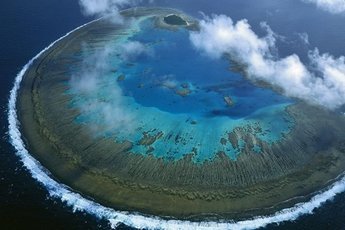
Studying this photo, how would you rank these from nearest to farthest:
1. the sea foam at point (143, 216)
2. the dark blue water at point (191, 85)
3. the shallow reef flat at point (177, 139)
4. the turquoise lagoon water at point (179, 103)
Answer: the sea foam at point (143, 216) → the shallow reef flat at point (177, 139) → the turquoise lagoon water at point (179, 103) → the dark blue water at point (191, 85)

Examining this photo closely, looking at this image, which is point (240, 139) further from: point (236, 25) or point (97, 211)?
point (236, 25)

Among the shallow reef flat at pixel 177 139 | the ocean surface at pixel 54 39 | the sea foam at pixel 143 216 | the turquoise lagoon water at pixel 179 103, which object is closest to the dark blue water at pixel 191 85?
the turquoise lagoon water at pixel 179 103

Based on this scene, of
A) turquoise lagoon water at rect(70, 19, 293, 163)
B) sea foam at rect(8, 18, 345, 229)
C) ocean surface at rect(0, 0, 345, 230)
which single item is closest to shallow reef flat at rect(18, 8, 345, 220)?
turquoise lagoon water at rect(70, 19, 293, 163)

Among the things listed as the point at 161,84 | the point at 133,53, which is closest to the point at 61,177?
the point at 161,84

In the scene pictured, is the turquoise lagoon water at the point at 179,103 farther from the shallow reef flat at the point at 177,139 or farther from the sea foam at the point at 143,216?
the sea foam at the point at 143,216

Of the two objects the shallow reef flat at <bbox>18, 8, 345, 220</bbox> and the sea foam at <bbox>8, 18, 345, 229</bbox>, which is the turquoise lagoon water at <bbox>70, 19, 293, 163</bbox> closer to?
the shallow reef flat at <bbox>18, 8, 345, 220</bbox>

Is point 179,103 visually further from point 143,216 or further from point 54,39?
point 54,39
